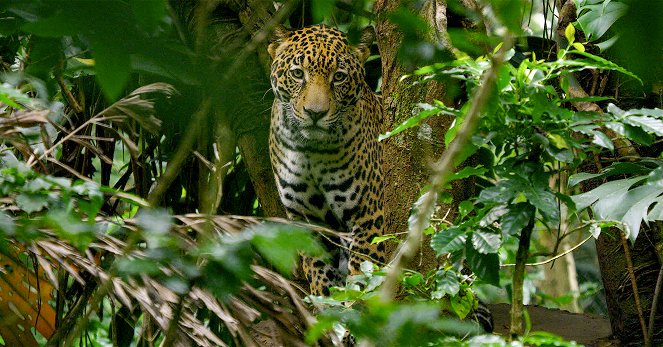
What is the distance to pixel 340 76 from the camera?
16.2ft

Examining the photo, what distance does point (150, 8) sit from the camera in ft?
2.95

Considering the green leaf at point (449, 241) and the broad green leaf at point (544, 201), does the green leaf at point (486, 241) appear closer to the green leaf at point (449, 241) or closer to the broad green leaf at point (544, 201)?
the green leaf at point (449, 241)

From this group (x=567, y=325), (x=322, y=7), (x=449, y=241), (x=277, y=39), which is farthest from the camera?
(x=277, y=39)

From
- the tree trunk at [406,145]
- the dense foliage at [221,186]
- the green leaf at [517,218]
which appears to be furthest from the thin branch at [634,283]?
the green leaf at [517,218]

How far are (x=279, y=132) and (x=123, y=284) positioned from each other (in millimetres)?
2917

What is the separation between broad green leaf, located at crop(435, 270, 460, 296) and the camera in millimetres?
2900

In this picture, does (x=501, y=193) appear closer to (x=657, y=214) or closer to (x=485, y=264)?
(x=485, y=264)

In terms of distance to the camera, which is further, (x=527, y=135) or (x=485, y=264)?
(x=485, y=264)

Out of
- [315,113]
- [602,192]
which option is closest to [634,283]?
[602,192]

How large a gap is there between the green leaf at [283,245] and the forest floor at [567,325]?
3.21 m

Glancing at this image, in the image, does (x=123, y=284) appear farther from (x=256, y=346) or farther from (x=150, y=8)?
(x=150, y=8)

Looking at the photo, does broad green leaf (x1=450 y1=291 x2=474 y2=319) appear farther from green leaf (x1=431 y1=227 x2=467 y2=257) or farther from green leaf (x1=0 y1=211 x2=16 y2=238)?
green leaf (x1=0 y1=211 x2=16 y2=238)

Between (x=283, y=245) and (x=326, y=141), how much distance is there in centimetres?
389

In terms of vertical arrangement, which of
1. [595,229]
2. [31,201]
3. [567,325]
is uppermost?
[31,201]
